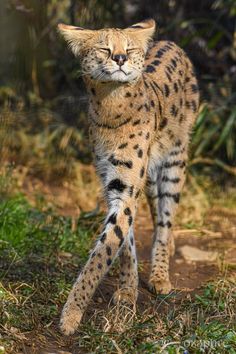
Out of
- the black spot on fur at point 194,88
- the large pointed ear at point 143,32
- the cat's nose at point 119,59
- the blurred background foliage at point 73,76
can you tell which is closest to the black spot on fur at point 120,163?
the cat's nose at point 119,59

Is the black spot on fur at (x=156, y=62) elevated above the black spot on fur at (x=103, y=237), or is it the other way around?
the black spot on fur at (x=156, y=62)

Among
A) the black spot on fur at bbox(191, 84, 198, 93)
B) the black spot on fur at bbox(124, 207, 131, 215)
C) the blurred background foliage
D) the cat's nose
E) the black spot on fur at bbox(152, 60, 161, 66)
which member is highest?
the cat's nose

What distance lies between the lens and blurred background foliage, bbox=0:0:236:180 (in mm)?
8672

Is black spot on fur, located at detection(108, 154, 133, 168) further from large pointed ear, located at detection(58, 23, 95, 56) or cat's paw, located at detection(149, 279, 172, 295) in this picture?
cat's paw, located at detection(149, 279, 172, 295)

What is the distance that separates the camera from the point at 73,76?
30.5ft

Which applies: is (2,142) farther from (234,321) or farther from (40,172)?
(234,321)

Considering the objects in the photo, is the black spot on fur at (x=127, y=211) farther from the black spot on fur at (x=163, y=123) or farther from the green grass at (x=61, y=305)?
the black spot on fur at (x=163, y=123)

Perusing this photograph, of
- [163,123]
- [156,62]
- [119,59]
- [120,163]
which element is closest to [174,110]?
[163,123]

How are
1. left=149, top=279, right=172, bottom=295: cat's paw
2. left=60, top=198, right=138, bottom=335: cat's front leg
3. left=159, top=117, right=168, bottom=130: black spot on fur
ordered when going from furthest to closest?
left=159, top=117, right=168, bottom=130: black spot on fur < left=149, top=279, right=172, bottom=295: cat's paw < left=60, top=198, right=138, bottom=335: cat's front leg

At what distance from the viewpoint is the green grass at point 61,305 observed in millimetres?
4586

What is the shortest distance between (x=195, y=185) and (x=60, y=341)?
Result: 3795 mm

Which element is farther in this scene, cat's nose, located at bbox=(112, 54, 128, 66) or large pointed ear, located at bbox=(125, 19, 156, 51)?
large pointed ear, located at bbox=(125, 19, 156, 51)

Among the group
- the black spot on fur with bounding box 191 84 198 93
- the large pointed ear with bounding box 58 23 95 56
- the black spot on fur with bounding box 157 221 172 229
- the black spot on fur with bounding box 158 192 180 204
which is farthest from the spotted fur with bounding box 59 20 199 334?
the black spot on fur with bounding box 191 84 198 93

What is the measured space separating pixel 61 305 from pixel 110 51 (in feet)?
5.17
